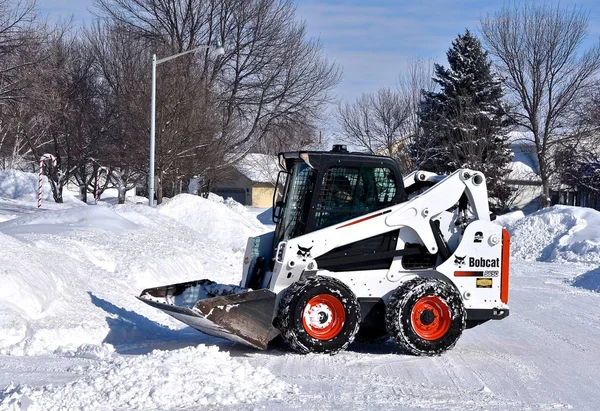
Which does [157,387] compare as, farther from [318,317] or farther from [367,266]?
[367,266]

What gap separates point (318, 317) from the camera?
978 centimetres

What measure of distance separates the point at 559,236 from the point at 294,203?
21.0 meters

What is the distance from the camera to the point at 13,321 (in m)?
10.2

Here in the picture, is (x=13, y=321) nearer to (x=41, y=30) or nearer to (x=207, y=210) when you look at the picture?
(x=207, y=210)

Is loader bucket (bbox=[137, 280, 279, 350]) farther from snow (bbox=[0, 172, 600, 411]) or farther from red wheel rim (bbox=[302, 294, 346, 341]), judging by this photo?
red wheel rim (bbox=[302, 294, 346, 341])

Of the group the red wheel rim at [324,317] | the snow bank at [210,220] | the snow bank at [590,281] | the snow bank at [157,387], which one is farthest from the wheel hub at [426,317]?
the snow bank at [210,220]

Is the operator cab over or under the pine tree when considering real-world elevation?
under

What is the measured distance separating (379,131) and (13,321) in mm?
44996

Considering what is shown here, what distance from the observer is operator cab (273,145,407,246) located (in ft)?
33.6

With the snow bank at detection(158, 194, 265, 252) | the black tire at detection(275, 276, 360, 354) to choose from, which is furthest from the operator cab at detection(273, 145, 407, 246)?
the snow bank at detection(158, 194, 265, 252)

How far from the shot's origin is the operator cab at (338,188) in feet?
33.6

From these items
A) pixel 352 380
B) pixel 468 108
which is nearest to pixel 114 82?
pixel 468 108

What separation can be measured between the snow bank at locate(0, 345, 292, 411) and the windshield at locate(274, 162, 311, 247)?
261 cm

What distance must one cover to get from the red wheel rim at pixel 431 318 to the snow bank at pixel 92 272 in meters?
3.42
